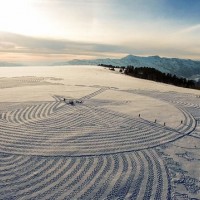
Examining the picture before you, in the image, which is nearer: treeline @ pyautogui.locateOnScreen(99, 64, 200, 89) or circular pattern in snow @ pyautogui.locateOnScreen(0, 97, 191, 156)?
circular pattern in snow @ pyautogui.locateOnScreen(0, 97, 191, 156)

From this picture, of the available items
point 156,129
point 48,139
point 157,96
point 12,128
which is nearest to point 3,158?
point 48,139

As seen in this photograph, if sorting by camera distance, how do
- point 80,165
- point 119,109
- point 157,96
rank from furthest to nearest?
point 157,96 → point 119,109 → point 80,165

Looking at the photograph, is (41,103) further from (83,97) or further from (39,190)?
(39,190)

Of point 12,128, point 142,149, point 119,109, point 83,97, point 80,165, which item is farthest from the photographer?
point 83,97

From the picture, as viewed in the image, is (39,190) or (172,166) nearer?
(39,190)

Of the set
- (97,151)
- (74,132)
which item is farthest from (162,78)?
(97,151)

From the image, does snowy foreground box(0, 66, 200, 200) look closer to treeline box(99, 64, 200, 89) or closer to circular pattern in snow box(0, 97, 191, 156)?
circular pattern in snow box(0, 97, 191, 156)

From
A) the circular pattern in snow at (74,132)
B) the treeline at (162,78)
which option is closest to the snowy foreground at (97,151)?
the circular pattern in snow at (74,132)

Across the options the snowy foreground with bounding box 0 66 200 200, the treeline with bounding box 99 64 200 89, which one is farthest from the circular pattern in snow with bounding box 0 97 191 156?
the treeline with bounding box 99 64 200 89

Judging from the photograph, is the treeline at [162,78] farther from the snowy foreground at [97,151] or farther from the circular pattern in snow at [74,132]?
the circular pattern in snow at [74,132]
